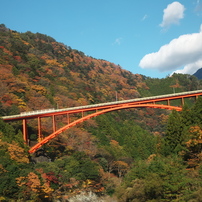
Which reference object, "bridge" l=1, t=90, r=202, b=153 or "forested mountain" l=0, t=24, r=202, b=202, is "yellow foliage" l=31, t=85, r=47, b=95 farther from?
"bridge" l=1, t=90, r=202, b=153

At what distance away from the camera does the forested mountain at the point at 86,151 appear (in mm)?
21594

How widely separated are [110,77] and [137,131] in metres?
52.6

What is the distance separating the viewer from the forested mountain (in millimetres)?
21594

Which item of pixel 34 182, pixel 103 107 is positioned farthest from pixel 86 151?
pixel 34 182

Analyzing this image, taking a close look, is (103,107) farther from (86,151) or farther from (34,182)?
(34,182)

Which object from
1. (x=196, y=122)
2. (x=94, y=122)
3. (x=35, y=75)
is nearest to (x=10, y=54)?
(x=35, y=75)

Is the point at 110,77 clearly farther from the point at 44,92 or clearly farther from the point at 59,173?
the point at 59,173

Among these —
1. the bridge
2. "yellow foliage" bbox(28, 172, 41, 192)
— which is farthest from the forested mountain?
the bridge

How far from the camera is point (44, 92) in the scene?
56500 mm

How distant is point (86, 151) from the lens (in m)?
39.5

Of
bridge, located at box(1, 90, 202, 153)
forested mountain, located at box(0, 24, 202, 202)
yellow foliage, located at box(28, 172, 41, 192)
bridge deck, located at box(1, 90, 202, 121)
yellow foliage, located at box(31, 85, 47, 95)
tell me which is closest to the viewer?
forested mountain, located at box(0, 24, 202, 202)

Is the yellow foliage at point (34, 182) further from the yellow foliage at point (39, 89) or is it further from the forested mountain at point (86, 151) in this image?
the yellow foliage at point (39, 89)

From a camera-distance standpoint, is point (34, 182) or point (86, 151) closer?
point (34, 182)

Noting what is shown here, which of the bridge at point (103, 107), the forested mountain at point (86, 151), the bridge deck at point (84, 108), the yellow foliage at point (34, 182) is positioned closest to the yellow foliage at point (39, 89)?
the forested mountain at point (86, 151)
